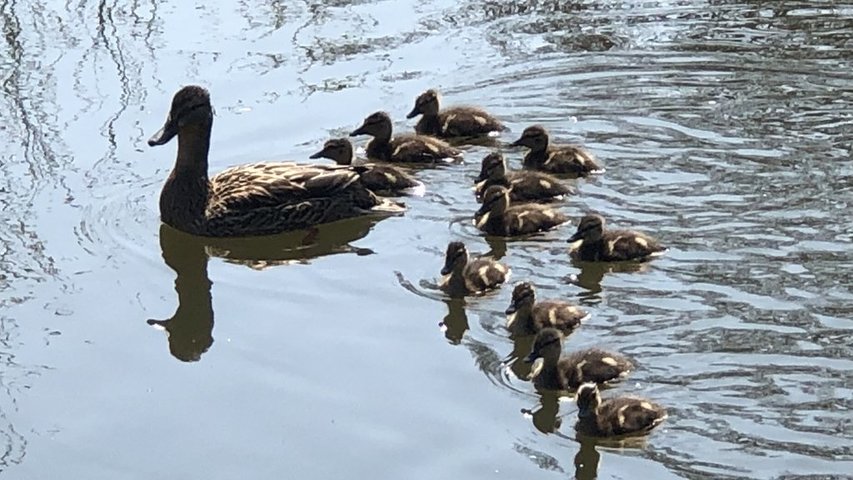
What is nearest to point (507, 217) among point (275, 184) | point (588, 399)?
point (275, 184)

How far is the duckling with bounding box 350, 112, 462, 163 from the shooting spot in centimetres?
845

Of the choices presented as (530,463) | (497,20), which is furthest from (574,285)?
(497,20)

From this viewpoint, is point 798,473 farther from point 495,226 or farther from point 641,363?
point 495,226

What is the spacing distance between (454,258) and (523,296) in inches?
20.2

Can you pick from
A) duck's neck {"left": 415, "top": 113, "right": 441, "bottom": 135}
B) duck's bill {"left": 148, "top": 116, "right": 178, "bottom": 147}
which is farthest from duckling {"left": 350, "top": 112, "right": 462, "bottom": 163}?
duck's bill {"left": 148, "top": 116, "right": 178, "bottom": 147}

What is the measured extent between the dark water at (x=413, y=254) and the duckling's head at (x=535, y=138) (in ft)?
0.98

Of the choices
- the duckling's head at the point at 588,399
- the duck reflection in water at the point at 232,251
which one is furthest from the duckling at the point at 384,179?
the duckling's head at the point at 588,399

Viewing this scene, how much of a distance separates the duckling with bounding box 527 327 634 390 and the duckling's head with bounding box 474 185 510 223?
1425 millimetres

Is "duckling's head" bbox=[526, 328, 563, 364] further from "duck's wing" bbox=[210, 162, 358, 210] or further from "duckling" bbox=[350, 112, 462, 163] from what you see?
"duckling" bbox=[350, 112, 462, 163]

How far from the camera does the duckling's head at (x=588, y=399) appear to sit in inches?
228

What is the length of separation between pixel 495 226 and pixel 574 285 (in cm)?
64

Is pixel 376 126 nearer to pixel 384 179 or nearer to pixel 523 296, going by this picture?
pixel 384 179

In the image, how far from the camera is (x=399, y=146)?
8523 millimetres

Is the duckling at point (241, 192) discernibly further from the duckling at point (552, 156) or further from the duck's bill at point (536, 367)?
the duck's bill at point (536, 367)
